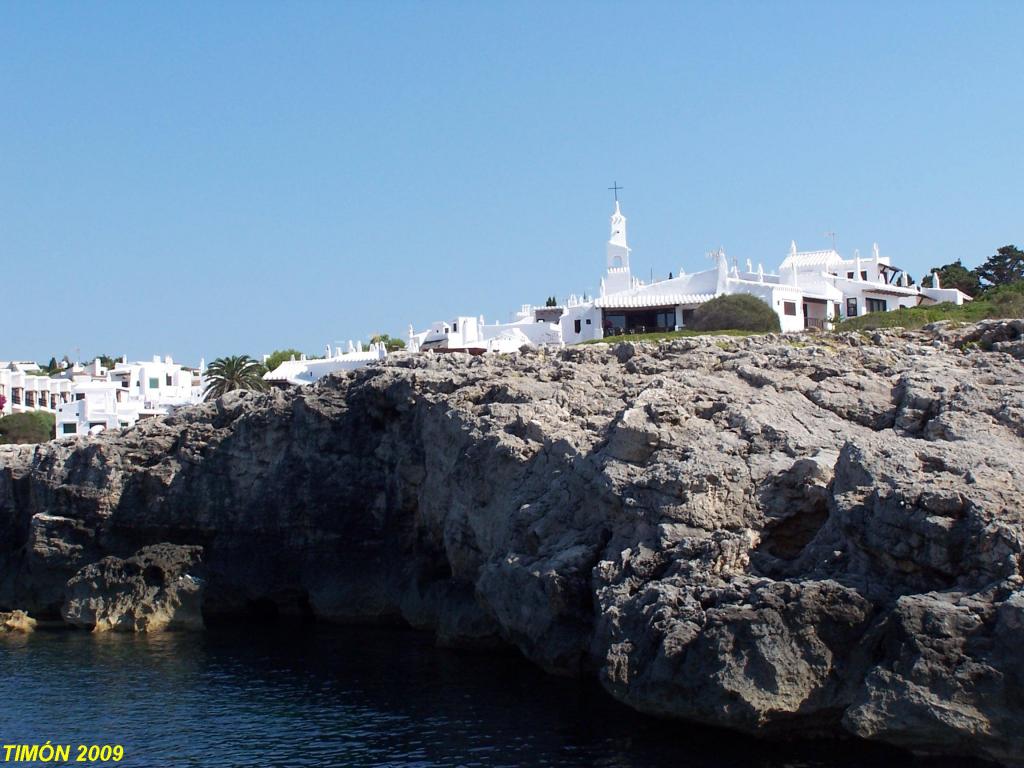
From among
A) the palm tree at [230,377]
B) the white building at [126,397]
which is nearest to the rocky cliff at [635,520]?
the palm tree at [230,377]

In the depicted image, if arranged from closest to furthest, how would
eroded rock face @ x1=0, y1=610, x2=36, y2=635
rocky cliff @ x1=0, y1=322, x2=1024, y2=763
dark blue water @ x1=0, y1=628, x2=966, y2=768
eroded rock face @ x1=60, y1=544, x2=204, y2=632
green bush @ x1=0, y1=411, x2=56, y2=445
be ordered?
rocky cliff @ x1=0, y1=322, x2=1024, y2=763, dark blue water @ x1=0, y1=628, x2=966, y2=768, eroded rock face @ x1=60, y1=544, x2=204, y2=632, eroded rock face @ x1=0, y1=610, x2=36, y2=635, green bush @ x1=0, y1=411, x2=56, y2=445

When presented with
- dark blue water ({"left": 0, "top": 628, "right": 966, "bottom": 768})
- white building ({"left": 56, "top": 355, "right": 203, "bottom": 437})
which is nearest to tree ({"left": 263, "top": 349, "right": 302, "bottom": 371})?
white building ({"left": 56, "top": 355, "right": 203, "bottom": 437})

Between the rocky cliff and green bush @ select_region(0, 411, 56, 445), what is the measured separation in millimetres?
33031

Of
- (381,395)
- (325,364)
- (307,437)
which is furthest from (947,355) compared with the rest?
(325,364)

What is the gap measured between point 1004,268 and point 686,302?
28974 millimetres

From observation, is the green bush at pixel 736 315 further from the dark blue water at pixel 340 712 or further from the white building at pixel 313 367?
the dark blue water at pixel 340 712

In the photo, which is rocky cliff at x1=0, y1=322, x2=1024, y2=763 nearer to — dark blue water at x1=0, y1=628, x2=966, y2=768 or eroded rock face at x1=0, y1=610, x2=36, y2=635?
dark blue water at x1=0, y1=628, x2=966, y2=768

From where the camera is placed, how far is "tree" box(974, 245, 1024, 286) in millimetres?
88250

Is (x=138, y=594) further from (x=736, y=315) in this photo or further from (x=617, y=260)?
(x=617, y=260)

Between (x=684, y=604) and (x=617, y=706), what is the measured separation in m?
4.83

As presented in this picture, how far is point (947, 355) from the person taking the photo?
36.6 meters

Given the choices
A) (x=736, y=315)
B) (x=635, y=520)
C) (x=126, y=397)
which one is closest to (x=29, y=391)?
(x=126, y=397)

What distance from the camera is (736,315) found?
67.0m

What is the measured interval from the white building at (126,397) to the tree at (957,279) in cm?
5334
